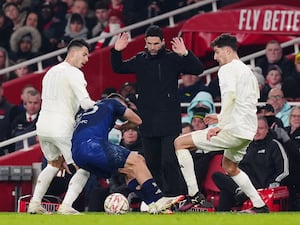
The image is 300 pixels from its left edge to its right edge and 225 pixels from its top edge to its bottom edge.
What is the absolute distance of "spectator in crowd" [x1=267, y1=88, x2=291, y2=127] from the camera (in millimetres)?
24000

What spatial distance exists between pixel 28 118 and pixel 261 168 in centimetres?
532

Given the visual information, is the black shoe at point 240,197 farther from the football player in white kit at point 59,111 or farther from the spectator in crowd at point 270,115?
the football player in white kit at point 59,111

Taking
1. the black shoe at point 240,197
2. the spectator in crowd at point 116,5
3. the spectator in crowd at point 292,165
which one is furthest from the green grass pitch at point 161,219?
the spectator in crowd at point 116,5

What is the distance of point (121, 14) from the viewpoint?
2861 cm

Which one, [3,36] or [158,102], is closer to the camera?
[158,102]

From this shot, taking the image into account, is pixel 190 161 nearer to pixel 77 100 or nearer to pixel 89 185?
pixel 77 100

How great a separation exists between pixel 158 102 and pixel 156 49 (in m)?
0.69

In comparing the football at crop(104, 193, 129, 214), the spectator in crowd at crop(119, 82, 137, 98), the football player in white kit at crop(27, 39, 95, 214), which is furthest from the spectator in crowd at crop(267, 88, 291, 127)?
the football at crop(104, 193, 129, 214)

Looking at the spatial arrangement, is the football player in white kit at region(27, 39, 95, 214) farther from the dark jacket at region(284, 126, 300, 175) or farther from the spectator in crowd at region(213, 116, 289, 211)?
the dark jacket at region(284, 126, 300, 175)

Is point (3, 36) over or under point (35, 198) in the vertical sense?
over

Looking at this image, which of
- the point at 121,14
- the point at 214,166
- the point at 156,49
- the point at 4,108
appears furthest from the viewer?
the point at 121,14

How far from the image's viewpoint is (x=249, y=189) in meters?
19.9

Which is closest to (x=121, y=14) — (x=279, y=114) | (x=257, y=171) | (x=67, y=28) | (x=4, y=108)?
(x=67, y=28)

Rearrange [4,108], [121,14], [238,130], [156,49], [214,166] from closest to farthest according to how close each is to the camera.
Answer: [238,130], [156,49], [214,166], [4,108], [121,14]
